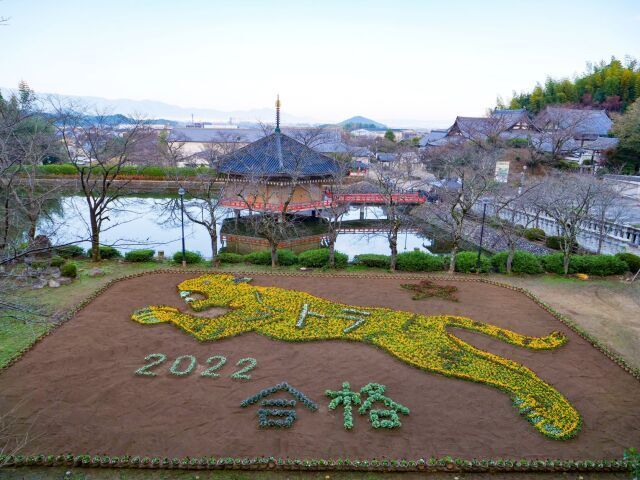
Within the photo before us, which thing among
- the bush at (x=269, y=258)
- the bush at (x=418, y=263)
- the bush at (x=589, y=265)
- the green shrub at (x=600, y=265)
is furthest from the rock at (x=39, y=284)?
the green shrub at (x=600, y=265)

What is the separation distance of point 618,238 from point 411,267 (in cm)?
1085

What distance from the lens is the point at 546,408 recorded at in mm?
9289

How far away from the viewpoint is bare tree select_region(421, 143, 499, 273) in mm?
18766

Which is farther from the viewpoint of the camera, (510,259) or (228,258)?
(228,258)

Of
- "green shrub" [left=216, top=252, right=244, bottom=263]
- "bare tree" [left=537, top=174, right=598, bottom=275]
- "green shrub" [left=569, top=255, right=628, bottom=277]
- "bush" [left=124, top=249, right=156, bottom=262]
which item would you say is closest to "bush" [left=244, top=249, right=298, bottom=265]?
"green shrub" [left=216, top=252, right=244, bottom=263]

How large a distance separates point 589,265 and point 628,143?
20044 mm

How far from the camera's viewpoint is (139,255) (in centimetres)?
1862

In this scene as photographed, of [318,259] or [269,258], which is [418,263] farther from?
[269,258]

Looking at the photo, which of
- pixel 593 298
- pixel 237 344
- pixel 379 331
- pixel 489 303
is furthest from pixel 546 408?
pixel 593 298

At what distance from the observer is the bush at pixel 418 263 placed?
18.5m

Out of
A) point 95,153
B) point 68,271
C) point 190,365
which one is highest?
point 95,153

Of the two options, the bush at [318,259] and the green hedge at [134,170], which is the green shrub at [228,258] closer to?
the bush at [318,259]

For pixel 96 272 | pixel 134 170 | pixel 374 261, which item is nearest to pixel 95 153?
pixel 96 272

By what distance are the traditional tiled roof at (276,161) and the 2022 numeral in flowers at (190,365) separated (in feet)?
47.3
